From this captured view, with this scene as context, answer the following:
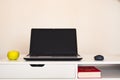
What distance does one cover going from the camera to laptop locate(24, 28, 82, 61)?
1.48 metres

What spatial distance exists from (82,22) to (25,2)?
57 centimetres

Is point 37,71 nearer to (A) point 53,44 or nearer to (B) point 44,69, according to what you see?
(B) point 44,69

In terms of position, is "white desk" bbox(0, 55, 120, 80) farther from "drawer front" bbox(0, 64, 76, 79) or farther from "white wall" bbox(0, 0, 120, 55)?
"white wall" bbox(0, 0, 120, 55)

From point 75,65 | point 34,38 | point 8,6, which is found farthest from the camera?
point 8,6

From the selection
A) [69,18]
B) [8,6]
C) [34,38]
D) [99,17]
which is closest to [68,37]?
[34,38]

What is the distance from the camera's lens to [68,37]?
153 cm

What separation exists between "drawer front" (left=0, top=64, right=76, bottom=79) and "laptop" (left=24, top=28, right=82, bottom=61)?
4.8 inches

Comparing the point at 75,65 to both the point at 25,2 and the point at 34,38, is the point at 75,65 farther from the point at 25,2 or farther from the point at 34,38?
the point at 25,2

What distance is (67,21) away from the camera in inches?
74.7

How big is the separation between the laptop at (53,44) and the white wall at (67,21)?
1.19 ft

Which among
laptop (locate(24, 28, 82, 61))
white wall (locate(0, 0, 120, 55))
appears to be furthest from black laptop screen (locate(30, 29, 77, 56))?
white wall (locate(0, 0, 120, 55))

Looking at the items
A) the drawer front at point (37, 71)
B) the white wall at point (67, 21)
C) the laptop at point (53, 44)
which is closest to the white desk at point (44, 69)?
the drawer front at point (37, 71)

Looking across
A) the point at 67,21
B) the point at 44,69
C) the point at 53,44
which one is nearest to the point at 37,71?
the point at 44,69

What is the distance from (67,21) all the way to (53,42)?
0.44 metres
